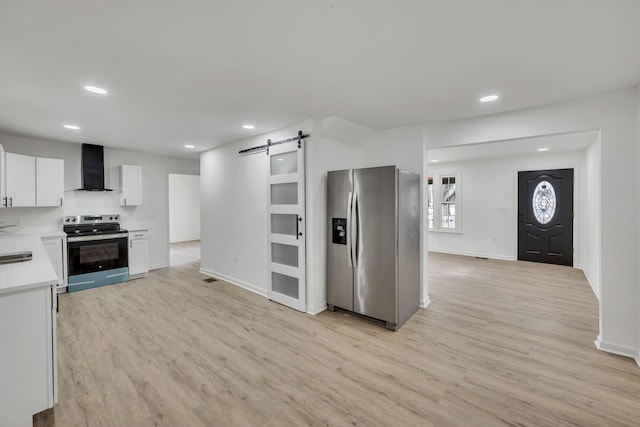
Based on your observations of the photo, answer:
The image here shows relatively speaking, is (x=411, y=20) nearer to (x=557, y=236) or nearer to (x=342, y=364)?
(x=342, y=364)

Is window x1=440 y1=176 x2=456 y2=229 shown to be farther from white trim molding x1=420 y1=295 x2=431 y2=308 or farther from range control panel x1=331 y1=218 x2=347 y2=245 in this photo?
range control panel x1=331 y1=218 x2=347 y2=245

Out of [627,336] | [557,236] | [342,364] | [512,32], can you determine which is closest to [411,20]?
[512,32]

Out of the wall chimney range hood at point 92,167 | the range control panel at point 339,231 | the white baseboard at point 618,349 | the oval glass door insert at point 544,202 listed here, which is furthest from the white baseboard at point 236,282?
the oval glass door insert at point 544,202

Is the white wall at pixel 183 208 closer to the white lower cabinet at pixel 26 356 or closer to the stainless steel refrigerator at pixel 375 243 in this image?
the stainless steel refrigerator at pixel 375 243

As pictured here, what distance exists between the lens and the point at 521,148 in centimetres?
552

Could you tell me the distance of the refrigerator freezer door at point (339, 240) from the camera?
11.4 feet

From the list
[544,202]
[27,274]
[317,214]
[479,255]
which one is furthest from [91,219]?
[544,202]

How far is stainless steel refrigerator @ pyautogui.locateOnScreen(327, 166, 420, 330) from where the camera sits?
124 inches

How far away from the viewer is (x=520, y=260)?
21.2ft

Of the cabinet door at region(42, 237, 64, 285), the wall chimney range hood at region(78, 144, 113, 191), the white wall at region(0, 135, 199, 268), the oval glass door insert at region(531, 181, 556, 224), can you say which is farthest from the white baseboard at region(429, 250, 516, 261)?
the cabinet door at region(42, 237, 64, 285)

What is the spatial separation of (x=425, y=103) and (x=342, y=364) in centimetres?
281

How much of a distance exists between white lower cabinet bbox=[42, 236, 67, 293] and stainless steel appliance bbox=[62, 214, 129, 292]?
60mm

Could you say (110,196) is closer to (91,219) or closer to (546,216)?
(91,219)

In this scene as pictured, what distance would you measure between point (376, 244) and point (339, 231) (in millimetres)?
571
